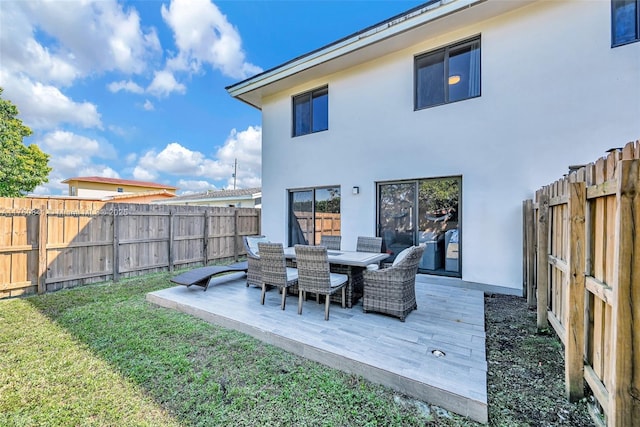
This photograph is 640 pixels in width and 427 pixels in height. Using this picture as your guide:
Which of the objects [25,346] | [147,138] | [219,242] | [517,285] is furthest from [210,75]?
[517,285]

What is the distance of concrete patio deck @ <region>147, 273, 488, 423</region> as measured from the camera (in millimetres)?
2303

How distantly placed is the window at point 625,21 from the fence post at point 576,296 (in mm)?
4257

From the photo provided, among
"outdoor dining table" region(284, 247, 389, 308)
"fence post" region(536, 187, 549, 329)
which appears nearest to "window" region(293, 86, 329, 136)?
"outdoor dining table" region(284, 247, 389, 308)

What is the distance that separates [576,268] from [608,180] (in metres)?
0.82

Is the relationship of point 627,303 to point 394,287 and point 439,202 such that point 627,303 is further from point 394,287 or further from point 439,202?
point 439,202

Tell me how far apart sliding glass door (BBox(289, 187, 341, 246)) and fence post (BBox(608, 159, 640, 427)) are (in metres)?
5.64

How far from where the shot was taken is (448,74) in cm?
566

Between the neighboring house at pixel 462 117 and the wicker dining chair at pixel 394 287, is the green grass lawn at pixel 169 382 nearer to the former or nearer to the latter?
the wicker dining chair at pixel 394 287

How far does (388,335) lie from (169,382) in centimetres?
232

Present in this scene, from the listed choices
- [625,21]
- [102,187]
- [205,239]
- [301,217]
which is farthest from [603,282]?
[102,187]

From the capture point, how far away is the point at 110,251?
6473 millimetres

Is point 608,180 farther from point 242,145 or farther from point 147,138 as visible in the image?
point 242,145

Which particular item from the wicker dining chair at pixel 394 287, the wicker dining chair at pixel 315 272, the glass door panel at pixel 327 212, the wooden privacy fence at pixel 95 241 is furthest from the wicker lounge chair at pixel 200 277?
the wicker dining chair at pixel 394 287

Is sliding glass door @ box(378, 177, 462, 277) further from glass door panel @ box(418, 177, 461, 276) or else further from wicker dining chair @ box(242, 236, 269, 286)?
wicker dining chair @ box(242, 236, 269, 286)
